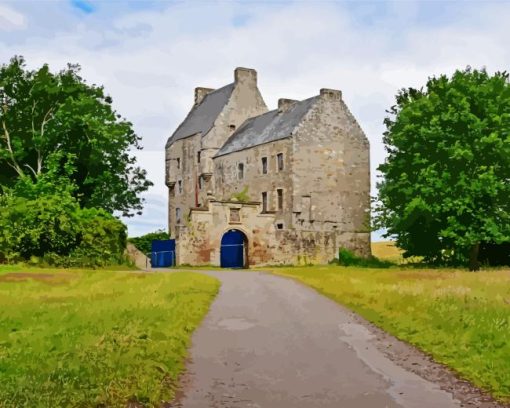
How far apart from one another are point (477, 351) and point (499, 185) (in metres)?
29.6

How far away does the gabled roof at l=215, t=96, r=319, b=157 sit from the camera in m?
58.3

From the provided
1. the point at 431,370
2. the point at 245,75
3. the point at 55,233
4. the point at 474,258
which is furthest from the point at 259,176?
the point at 431,370

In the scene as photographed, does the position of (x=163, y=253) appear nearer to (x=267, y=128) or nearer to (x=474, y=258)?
(x=267, y=128)

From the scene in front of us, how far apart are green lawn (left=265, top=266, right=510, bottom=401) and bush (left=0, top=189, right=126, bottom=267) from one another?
20.7 metres

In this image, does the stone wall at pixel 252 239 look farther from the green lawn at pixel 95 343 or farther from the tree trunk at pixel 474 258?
the green lawn at pixel 95 343

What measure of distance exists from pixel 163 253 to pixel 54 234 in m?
12.6

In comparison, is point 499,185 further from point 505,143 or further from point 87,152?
point 87,152

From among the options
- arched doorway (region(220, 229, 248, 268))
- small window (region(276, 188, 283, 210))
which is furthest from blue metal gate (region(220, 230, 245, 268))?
small window (region(276, 188, 283, 210))

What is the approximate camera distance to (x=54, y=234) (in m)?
40.8

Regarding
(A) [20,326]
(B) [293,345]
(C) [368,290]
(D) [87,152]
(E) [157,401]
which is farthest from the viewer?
(D) [87,152]

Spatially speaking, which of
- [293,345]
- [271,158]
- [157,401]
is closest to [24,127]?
[271,158]

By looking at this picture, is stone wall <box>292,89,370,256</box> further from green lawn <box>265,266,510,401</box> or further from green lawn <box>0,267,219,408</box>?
green lawn <box>0,267,219,408</box>

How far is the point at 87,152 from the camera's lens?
164ft

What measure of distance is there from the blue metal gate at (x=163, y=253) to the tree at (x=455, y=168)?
16254 millimetres
